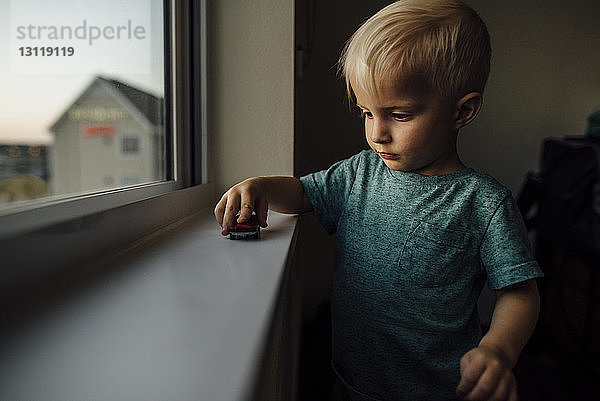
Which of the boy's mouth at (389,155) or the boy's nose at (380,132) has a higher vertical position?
the boy's nose at (380,132)

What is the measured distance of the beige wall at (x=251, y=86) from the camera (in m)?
0.93

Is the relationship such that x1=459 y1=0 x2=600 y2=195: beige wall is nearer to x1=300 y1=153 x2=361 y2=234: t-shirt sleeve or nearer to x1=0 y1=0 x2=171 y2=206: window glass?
x1=300 y1=153 x2=361 y2=234: t-shirt sleeve

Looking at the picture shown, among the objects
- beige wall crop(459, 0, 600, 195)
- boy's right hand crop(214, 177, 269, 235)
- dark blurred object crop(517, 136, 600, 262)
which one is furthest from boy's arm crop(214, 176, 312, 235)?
beige wall crop(459, 0, 600, 195)

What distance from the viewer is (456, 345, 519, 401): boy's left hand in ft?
1.60

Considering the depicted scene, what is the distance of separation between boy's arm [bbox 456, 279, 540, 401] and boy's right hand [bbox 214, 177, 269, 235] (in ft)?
1.06

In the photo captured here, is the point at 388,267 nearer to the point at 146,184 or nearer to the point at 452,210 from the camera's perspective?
the point at 452,210

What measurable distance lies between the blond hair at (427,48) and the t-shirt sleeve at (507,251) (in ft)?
0.57

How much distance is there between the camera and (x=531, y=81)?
186cm

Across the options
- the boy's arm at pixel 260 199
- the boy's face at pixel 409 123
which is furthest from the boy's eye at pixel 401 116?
the boy's arm at pixel 260 199

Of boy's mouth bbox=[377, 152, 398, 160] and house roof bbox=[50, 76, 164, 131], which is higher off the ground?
house roof bbox=[50, 76, 164, 131]

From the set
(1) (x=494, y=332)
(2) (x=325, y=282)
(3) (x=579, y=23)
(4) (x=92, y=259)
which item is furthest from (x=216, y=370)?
(3) (x=579, y=23)

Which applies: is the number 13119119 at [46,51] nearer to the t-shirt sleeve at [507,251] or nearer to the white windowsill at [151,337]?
the white windowsill at [151,337]

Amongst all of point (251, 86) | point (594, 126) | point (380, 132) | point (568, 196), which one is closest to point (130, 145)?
point (251, 86)

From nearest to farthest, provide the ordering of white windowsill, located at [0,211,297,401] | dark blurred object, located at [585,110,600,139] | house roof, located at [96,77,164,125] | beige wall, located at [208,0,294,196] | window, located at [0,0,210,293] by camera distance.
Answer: white windowsill, located at [0,211,297,401], window, located at [0,0,210,293], house roof, located at [96,77,164,125], beige wall, located at [208,0,294,196], dark blurred object, located at [585,110,600,139]
